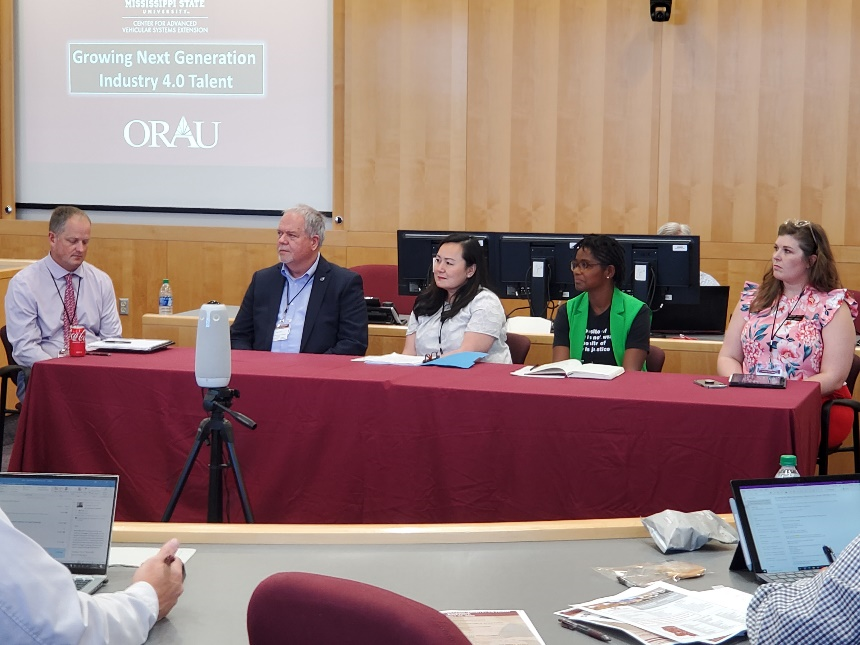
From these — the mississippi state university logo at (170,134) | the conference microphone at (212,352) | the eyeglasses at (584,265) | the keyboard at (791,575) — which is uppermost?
the mississippi state university logo at (170,134)

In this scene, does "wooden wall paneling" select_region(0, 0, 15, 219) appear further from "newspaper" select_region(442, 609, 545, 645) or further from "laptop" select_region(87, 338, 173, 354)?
"newspaper" select_region(442, 609, 545, 645)

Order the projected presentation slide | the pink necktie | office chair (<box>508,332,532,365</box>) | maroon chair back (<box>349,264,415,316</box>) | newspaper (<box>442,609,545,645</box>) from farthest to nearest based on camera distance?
1. the projected presentation slide
2. maroon chair back (<box>349,264,415,316</box>)
3. the pink necktie
4. office chair (<box>508,332,532,365</box>)
5. newspaper (<box>442,609,545,645</box>)

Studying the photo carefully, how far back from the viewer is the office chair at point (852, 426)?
407 cm

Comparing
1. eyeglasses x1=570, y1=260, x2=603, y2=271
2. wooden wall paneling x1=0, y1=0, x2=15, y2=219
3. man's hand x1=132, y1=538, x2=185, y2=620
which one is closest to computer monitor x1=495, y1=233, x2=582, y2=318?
eyeglasses x1=570, y1=260, x2=603, y2=271

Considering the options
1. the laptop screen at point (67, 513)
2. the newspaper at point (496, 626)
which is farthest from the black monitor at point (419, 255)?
the newspaper at point (496, 626)

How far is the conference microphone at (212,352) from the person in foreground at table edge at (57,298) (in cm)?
189

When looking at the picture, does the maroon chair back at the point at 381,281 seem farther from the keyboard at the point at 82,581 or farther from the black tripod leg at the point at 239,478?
the keyboard at the point at 82,581

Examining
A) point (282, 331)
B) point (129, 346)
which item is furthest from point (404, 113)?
point (129, 346)

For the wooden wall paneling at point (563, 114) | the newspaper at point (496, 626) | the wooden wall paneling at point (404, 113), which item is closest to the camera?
the newspaper at point (496, 626)

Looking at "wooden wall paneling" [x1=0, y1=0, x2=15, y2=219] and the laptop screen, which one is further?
"wooden wall paneling" [x1=0, y1=0, x2=15, y2=219]

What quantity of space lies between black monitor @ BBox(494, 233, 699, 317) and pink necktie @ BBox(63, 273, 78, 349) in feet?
6.83

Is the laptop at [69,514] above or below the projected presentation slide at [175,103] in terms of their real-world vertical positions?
below

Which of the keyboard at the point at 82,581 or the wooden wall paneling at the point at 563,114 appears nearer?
the keyboard at the point at 82,581

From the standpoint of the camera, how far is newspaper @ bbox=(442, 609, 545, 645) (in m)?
1.79
